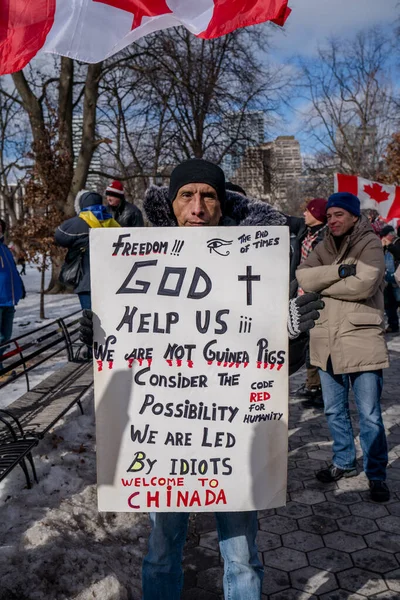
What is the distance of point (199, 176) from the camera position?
236 cm

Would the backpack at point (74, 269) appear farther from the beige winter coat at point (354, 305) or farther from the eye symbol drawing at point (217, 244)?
the eye symbol drawing at point (217, 244)

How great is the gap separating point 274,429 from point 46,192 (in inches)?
451

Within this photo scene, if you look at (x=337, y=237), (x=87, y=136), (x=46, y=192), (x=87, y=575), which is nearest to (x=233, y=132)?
(x=87, y=136)

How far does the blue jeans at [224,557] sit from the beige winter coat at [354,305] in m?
1.82

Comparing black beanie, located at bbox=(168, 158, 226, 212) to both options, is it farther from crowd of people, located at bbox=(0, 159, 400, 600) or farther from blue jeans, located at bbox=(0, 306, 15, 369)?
blue jeans, located at bbox=(0, 306, 15, 369)

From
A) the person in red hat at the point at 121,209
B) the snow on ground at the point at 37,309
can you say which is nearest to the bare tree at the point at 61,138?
the snow on ground at the point at 37,309

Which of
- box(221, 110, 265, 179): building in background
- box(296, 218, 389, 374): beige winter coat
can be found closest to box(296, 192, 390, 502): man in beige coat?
box(296, 218, 389, 374): beige winter coat

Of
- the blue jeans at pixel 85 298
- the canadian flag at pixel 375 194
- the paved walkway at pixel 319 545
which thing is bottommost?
the paved walkway at pixel 319 545

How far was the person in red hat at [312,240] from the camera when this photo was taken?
19.0ft

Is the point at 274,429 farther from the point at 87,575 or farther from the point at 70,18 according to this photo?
the point at 70,18

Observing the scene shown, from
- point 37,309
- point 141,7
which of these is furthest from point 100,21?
point 37,309

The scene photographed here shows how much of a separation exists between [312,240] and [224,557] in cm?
416

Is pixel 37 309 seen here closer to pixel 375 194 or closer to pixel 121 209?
pixel 121 209

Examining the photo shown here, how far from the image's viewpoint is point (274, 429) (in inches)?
85.0
